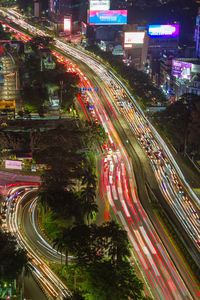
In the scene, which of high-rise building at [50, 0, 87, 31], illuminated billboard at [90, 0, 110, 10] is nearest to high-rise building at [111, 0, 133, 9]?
high-rise building at [50, 0, 87, 31]

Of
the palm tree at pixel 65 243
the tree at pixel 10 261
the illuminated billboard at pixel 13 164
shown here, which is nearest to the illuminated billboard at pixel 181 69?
the illuminated billboard at pixel 13 164

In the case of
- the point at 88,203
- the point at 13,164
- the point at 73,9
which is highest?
the point at 73,9

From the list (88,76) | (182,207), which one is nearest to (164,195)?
(182,207)

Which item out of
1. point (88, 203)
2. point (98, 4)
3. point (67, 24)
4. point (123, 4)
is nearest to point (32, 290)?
point (88, 203)

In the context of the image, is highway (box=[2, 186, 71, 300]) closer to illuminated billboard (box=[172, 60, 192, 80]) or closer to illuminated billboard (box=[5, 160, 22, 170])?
illuminated billboard (box=[5, 160, 22, 170])

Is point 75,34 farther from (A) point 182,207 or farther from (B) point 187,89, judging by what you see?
(A) point 182,207

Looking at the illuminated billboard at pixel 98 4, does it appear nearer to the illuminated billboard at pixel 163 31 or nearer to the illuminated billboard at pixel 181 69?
the illuminated billboard at pixel 163 31

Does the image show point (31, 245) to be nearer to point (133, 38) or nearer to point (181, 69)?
point (181, 69)
